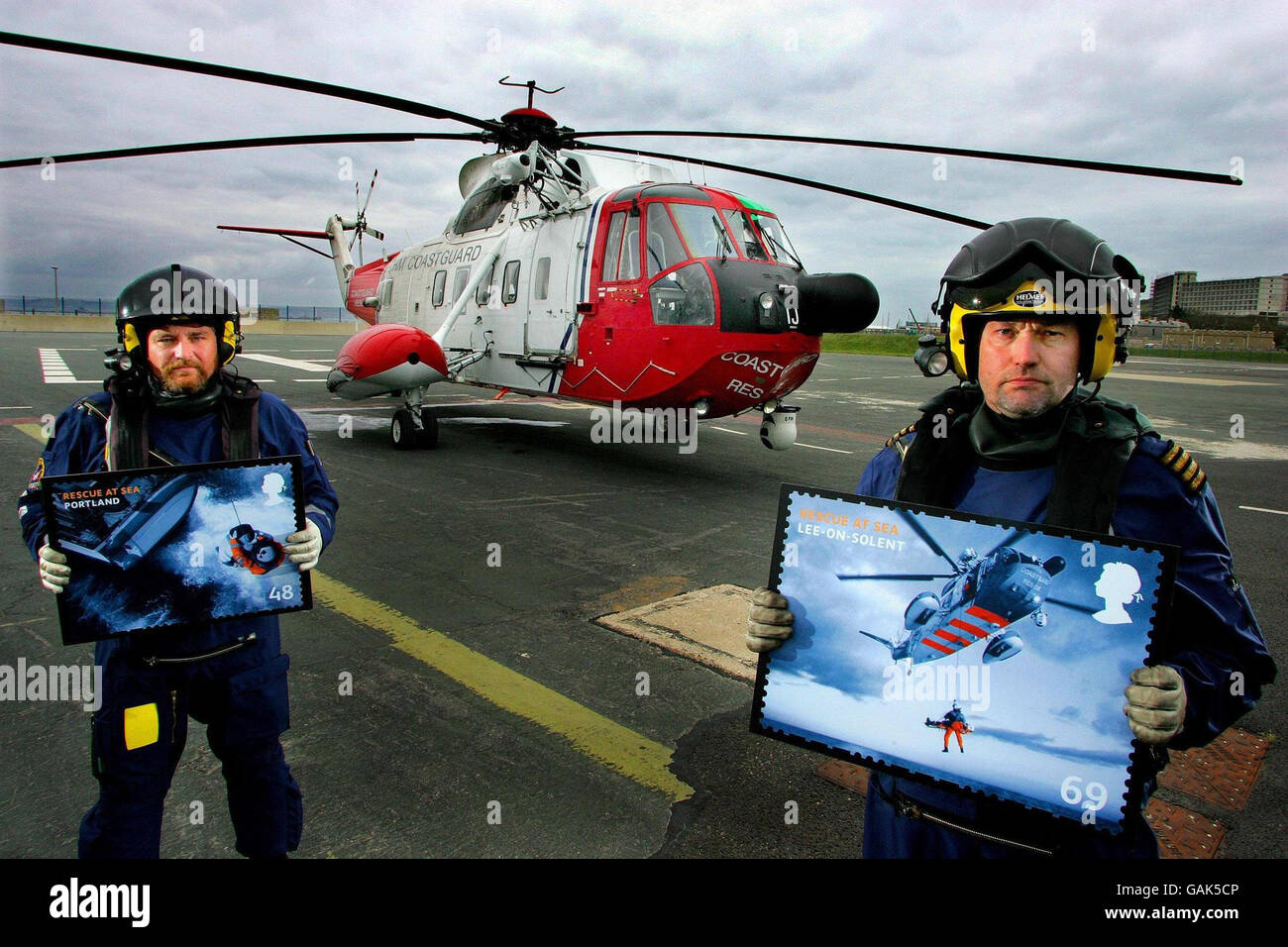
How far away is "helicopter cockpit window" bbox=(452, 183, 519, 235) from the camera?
12.4 metres

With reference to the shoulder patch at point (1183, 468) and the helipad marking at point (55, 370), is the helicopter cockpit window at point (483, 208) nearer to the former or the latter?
the helipad marking at point (55, 370)

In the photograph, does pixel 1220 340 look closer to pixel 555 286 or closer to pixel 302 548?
pixel 555 286

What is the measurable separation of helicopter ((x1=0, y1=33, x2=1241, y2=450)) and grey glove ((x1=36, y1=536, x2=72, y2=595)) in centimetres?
516

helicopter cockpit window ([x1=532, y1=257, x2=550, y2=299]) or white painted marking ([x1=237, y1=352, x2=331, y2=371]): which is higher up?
helicopter cockpit window ([x1=532, y1=257, x2=550, y2=299])

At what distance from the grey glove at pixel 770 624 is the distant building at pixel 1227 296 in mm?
120252

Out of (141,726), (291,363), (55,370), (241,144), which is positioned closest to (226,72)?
(241,144)

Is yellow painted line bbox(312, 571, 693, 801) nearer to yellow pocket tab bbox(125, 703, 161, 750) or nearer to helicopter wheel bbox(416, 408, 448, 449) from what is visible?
yellow pocket tab bbox(125, 703, 161, 750)

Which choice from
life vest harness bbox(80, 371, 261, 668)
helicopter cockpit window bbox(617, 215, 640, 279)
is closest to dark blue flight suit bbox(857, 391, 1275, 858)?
life vest harness bbox(80, 371, 261, 668)

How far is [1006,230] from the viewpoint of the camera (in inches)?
85.0

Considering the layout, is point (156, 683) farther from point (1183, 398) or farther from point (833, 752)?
point (1183, 398)

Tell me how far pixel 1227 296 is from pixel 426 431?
180529 mm

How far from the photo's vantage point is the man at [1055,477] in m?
1.77
